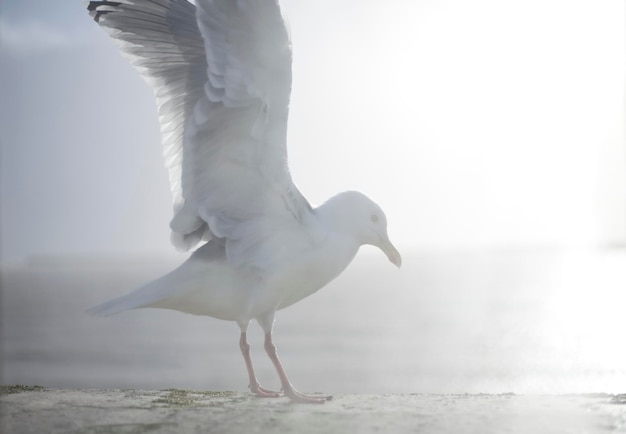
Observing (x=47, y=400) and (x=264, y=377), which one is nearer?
(x=47, y=400)

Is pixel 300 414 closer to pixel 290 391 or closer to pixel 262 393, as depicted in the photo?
pixel 290 391

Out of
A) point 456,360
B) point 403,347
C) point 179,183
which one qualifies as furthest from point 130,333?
point 179,183

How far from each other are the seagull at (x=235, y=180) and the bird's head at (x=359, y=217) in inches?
0.4

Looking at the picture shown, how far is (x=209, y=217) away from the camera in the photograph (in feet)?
23.0

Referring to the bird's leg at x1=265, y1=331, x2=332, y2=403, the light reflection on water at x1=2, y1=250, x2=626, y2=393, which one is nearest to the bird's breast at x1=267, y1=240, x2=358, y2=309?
the bird's leg at x1=265, y1=331, x2=332, y2=403

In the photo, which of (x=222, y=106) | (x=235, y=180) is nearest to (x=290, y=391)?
(x=235, y=180)

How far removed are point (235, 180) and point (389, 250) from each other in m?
1.79

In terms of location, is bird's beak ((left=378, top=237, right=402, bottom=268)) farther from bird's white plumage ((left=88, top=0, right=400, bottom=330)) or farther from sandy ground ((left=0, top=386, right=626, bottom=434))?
sandy ground ((left=0, top=386, right=626, bottom=434))

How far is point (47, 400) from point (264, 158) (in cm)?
277

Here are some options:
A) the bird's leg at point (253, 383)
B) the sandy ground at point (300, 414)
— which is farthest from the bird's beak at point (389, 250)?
the bird's leg at point (253, 383)

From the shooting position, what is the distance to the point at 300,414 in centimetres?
624

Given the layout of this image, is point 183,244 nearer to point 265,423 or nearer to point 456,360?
point 265,423

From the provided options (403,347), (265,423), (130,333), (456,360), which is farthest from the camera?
(130,333)

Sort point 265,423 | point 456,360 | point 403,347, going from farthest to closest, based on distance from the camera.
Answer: point 403,347 → point 456,360 → point 265,423
